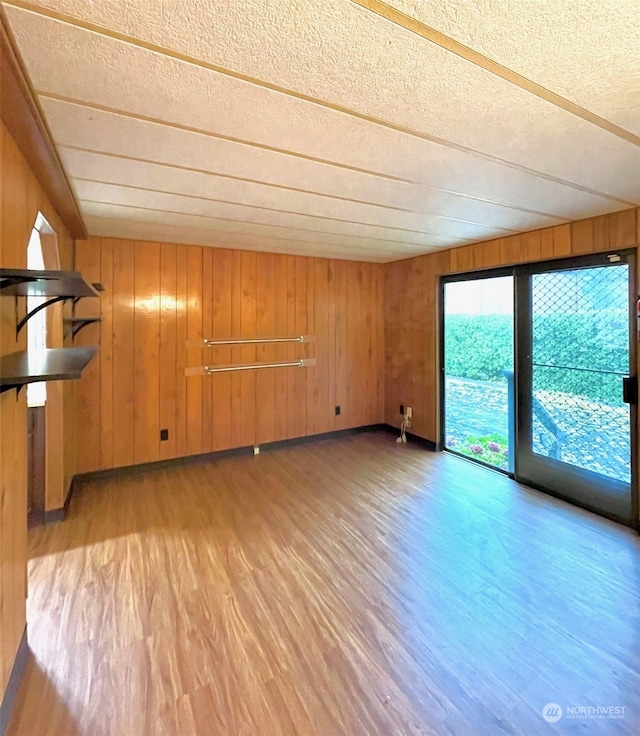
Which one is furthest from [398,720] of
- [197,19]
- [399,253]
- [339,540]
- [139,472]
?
[399,253]

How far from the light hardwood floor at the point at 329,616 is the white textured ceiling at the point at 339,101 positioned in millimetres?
2136

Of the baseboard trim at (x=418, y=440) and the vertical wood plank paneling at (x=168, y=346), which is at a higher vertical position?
the vertical wood plank paneling at (x=168, y=346)

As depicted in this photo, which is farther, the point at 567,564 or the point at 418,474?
the point at 418,474

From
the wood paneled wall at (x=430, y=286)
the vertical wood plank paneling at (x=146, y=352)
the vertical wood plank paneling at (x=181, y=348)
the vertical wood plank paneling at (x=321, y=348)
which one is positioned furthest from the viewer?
the vertical wood plank paneling at (x=321, y=348)

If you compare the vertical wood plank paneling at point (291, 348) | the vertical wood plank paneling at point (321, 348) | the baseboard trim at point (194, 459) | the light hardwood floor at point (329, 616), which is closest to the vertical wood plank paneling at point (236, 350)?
the baseboard trim at point (194, 459)

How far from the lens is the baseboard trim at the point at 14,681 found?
131cm

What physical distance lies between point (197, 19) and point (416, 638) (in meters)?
2.32

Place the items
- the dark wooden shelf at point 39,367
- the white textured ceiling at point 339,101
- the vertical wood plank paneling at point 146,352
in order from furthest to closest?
the vertical wood plank paneling at point 146,352 → the dark wooden shelf at point 39,367 → the white textured ceiling at point 339,101

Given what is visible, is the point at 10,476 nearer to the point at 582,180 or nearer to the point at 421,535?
the point at 421,535

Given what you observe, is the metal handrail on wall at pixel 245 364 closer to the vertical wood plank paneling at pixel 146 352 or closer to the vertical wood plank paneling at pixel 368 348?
the vertical wood plank paneling at pixel 146 352

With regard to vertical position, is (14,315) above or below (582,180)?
below

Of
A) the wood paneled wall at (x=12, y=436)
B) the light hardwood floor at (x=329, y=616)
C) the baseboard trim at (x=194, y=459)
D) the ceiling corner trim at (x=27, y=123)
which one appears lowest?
the light hardwood floor at (x=329, y=616)

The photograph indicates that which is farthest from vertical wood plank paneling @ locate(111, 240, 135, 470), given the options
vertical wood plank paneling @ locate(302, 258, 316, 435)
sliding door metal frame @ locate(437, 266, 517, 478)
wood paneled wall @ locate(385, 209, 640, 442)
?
sliding door metal frame @ locate(437, 266, 517, 478)

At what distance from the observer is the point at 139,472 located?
11.9 ft
